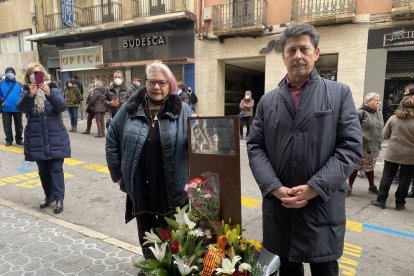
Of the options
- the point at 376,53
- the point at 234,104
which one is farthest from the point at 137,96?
the point at 234,104

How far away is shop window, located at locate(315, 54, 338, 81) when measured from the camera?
41.0ft

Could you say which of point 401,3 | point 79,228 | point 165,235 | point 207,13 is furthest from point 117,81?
point 401,3

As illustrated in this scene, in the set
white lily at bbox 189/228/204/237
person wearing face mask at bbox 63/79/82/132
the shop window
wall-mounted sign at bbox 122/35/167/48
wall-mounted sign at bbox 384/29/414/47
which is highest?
wall-mounted sign at bbox 122/35/167/48

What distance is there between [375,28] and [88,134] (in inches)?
397

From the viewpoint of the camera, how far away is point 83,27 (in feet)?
57.5

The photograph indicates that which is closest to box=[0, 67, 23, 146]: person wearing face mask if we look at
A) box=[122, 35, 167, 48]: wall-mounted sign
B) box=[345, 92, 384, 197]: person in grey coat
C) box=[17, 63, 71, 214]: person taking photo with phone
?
box=[17, 63, 71, 214]: person taking photo with phone

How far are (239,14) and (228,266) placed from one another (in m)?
13.0

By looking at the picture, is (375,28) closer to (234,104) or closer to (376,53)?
(376,53)

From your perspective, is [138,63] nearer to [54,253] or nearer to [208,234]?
[54,253]

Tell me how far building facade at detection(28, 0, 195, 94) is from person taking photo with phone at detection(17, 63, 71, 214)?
33.3 feet

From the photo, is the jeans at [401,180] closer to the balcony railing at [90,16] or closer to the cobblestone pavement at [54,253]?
the cobblestone pavement at [54,253]

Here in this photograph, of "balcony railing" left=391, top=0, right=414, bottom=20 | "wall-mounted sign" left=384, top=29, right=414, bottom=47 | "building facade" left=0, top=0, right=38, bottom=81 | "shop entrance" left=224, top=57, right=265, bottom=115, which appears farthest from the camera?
"building facade" left=0, top=0, right=38, bottom=81

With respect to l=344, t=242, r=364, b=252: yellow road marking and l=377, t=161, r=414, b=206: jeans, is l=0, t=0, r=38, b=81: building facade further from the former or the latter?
l=344, t=242, r=364, b=252: yellow road marking

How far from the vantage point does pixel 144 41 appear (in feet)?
53.5
